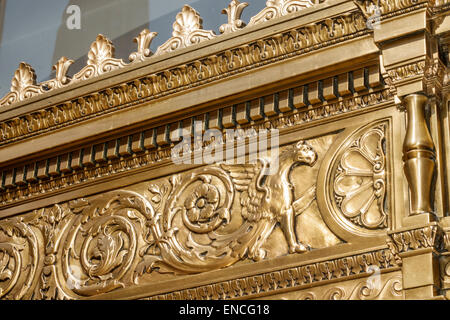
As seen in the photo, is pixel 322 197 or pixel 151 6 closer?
pixel 322 197

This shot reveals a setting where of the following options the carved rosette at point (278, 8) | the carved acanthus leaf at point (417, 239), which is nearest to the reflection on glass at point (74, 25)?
the carved rosette at point (278, 8)

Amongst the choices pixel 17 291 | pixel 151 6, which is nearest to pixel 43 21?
pixel 151 6

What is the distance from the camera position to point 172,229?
10.4ft

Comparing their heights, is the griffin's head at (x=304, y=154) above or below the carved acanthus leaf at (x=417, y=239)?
above

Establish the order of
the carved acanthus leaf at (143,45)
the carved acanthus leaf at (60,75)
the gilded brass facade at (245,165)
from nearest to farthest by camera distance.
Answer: the gilded brass facade at (245,165), the carved acanthus leaf at (143,45), the carved acanthus leaf at (60,75)

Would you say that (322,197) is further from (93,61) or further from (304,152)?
(93,61)

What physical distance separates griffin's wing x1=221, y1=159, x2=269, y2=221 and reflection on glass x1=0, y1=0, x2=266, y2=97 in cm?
57

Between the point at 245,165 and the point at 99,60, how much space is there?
0.74m

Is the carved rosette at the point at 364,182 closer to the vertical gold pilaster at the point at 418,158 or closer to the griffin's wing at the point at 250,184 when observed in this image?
the vertical gold pilaster at the point at 418,158

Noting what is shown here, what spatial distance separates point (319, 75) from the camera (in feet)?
9.75

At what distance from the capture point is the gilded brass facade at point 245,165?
2.73m

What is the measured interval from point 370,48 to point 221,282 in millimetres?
824

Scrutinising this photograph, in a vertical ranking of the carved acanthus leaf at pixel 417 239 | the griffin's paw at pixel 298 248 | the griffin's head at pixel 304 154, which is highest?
the griffin's head at pixel 304 154

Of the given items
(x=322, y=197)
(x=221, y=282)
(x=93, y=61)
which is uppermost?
(x=93, y=61)
